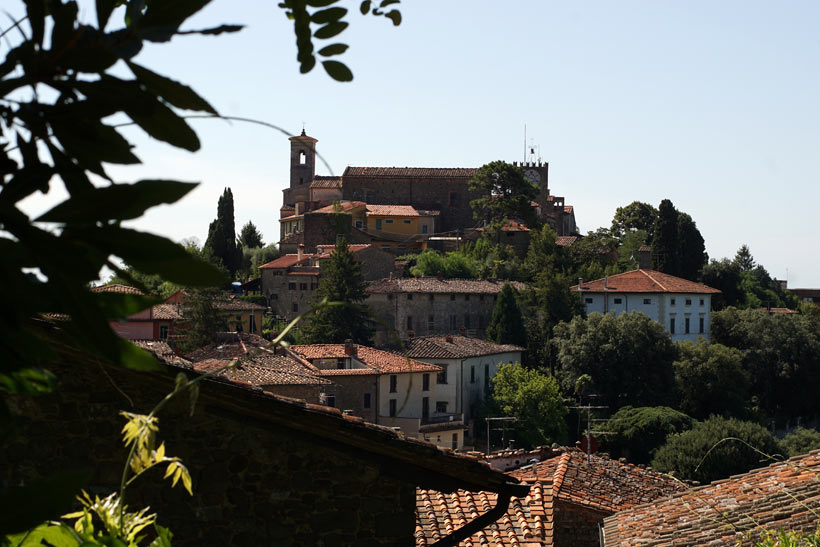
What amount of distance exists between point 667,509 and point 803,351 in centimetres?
4154

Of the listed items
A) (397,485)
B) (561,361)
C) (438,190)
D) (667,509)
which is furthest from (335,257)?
(397,485)

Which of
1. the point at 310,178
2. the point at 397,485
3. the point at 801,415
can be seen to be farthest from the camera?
the point at 310,178

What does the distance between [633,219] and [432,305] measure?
1069 inches

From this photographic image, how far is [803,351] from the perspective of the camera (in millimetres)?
48969

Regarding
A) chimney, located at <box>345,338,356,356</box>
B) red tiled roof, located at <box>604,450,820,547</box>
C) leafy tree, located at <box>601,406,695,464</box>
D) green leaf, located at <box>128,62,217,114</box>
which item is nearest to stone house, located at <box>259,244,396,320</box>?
chimney, located at <box>345,338,356,356</box>

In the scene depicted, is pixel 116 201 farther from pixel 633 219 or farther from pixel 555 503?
pixel 633 219

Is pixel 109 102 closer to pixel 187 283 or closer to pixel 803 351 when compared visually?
pixel 187 283

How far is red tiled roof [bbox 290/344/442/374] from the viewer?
3966cm

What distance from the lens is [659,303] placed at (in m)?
53.9

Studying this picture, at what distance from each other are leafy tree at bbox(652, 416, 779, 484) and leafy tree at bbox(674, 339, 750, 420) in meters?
7.16

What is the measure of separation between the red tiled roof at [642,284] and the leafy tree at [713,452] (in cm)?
1772

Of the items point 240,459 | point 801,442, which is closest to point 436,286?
point 801,442

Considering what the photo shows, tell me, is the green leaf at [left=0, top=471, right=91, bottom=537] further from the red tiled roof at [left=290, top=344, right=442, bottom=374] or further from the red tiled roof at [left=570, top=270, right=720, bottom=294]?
the red tiled roof at [left=570, top=270, right=720, bottom=294]

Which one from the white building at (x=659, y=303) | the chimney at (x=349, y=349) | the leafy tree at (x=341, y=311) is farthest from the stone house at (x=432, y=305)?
the chimney at (x=349, y=349)
